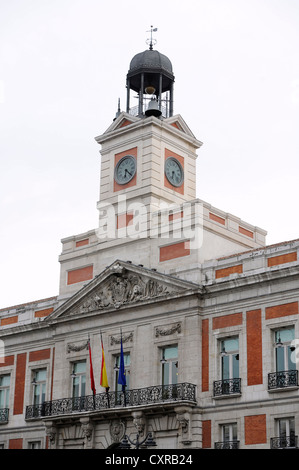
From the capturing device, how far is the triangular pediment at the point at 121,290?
34125mm

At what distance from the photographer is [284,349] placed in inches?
1208

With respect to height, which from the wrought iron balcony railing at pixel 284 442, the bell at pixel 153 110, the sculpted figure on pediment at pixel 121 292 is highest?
the bell at pixel 153 110

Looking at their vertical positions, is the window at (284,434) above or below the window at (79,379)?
below

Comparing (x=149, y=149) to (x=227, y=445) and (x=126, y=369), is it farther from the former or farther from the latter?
(x=227, y=445)

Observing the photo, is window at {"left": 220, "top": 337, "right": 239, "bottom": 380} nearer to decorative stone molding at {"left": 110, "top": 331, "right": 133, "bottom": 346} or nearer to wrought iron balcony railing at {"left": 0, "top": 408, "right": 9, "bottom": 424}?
decorative stone molding at {"left": 110, "top": 331, "right": 133, "bottom": 346}

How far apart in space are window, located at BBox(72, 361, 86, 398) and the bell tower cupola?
41.0 feet

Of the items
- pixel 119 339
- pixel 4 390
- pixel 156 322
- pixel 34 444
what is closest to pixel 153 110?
pixel 156 322

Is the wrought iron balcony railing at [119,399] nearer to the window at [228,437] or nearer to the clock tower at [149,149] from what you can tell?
the window at [228,437]

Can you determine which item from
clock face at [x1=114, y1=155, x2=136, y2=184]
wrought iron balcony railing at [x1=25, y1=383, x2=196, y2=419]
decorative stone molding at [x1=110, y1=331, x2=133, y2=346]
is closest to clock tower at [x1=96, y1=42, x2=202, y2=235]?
clock face at [x1=114, y1=155, x2=136, y2=184]

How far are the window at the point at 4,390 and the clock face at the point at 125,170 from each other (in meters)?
11.1

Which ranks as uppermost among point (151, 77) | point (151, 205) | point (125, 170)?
point (151, 77)

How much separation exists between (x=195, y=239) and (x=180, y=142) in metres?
7.43

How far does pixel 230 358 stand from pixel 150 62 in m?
16.5

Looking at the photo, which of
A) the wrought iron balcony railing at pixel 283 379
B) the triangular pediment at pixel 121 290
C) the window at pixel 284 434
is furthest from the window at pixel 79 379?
the window at pixel 284 434
